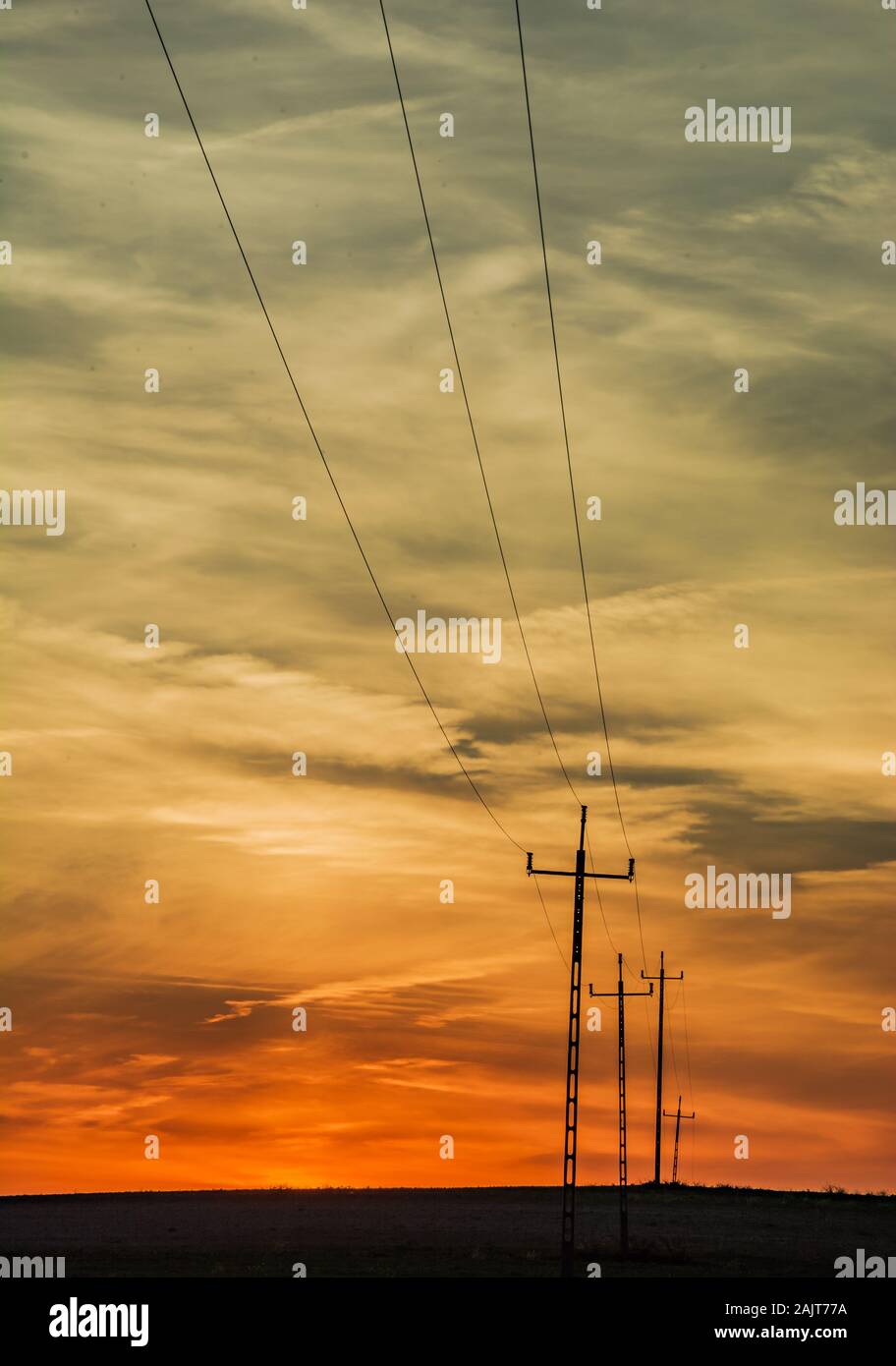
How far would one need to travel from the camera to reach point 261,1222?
10219 centimetres

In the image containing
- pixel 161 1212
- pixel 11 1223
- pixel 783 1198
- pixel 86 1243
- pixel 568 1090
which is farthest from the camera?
pixel 783 1198

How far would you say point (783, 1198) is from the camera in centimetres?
14112

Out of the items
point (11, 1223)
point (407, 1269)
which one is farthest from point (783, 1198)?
point (407, 1269)

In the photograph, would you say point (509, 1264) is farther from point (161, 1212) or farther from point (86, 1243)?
point (161, 1212)

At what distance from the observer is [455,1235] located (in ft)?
268

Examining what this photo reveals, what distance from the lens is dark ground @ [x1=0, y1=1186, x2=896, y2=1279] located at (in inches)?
2425

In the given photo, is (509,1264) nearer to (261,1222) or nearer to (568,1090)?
(568,1090)

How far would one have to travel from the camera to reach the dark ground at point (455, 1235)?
61594 mm

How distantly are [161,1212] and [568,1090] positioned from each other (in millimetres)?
90533
